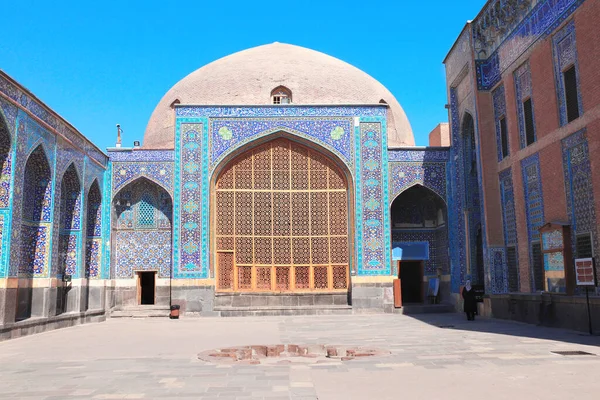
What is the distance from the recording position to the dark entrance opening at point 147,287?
60.1 feet

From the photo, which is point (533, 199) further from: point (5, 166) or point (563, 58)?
point (5, 166)

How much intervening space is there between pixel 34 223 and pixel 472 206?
11.4 metres

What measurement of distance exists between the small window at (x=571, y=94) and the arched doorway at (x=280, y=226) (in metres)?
7.32

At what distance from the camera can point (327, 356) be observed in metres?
8.04

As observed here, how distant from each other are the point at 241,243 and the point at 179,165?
2.87m

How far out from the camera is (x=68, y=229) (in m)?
15.3

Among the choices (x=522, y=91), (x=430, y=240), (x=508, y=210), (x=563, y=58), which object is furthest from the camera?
(x=430, y=240)

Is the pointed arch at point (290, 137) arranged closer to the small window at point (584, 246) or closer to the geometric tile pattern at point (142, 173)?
the geometric tile pattern at point (142, 173)

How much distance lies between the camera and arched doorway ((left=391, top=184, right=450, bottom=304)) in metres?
18.9

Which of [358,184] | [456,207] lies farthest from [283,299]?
[456,207]

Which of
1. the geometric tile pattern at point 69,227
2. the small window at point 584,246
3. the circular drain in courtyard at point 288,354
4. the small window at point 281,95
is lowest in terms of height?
the circular drain in courtyard at point 288,354

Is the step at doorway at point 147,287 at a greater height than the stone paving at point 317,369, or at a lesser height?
greater

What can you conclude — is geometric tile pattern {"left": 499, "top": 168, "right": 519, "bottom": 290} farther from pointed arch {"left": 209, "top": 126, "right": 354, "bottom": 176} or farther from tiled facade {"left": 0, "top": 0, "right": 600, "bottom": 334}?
pointed arch {"left": 209, "top": 126, "right": 354, "bottom": 176}

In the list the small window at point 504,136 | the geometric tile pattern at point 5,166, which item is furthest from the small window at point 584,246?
the geometric tile pattern at point 5,166
